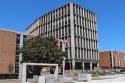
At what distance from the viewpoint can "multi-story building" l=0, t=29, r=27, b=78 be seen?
68375 mm

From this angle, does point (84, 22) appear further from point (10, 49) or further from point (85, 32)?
point (10, 49)

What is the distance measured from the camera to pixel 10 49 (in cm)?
7062

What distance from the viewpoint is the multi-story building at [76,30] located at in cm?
10231

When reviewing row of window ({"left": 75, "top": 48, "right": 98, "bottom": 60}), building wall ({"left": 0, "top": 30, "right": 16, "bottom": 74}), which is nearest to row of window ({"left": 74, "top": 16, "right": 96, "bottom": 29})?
row of window ({"left": 75, "top": 48, "right": 98, "bottom": 60})

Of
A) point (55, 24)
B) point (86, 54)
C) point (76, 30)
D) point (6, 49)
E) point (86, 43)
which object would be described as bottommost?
point (86, 54)

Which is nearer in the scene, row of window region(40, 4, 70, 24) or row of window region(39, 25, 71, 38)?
row of window region(39, 25, 71, 38)

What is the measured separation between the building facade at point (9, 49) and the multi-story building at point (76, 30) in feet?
96.7

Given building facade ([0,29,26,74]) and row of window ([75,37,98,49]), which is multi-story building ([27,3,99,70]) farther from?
building facade ([0,29,26,74])


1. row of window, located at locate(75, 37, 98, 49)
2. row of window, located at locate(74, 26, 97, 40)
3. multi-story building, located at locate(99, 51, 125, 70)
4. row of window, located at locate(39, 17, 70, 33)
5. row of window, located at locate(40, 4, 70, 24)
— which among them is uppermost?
row of window, located at locate(40, 4, 70, 24)

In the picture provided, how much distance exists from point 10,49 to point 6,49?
1472 mm

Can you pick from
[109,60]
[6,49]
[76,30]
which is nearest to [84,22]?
[76,30]

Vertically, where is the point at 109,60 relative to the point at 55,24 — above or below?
below

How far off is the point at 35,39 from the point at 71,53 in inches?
1280

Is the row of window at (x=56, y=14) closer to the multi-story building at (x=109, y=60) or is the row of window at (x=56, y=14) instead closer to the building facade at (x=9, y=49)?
the multi-story building at (x=109, y=60)
